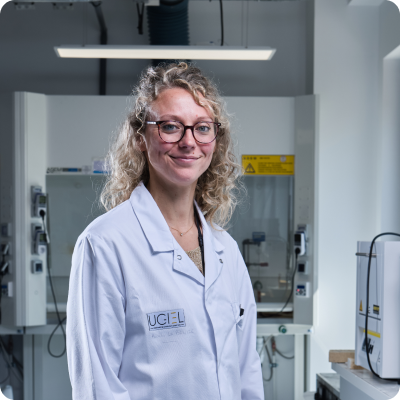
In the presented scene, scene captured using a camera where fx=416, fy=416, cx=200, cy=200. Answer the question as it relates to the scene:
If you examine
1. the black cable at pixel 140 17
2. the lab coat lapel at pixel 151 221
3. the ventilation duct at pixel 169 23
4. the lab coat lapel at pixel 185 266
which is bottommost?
the lab coat lapel at pixel 185 266

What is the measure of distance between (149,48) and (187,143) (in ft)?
6.00

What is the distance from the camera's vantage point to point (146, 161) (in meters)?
1.26

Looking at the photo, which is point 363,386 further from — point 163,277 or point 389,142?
point 389,142

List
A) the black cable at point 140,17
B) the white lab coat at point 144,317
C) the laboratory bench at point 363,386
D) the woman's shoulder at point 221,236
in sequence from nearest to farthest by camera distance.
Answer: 1. the white lab coat at point 144,317
2. the woman's shoulder at point 221,236
3. the laboratory bench at point 363,386
4. the black cable at point 140,17

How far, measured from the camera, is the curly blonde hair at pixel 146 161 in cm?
116

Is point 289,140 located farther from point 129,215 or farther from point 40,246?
point 129,215

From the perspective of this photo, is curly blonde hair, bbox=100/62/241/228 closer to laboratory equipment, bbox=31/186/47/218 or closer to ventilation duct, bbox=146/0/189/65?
laboratory equipment, bbox=31/186/47/218

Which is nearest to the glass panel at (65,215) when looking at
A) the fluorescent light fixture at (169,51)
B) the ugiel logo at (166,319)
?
the fluorescent light fixture at (169,51)

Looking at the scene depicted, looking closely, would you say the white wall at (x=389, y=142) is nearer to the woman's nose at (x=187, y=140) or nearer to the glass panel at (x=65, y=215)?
the glass panel at (x=65, y=215)

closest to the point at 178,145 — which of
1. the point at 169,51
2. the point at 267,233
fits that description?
the point at 169,51

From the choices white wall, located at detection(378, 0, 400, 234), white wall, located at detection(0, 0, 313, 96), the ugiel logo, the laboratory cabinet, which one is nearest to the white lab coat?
the ugiel logo

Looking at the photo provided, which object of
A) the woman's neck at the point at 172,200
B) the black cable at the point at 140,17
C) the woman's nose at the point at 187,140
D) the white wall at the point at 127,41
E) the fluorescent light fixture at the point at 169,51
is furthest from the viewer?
the white wall at the point at 127,41

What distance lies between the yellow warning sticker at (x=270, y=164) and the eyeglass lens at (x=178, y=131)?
2050 millimetres

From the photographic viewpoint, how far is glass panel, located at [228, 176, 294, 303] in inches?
130
